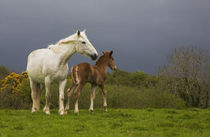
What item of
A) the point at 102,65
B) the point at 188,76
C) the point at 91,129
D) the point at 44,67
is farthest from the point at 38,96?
the point at 188,76

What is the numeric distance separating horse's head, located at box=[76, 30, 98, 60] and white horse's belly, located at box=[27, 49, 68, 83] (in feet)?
2.99

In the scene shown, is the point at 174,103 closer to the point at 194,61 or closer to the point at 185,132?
the point at 194,61

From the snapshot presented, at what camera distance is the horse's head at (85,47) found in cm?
960

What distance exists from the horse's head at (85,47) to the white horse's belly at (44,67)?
2.99 feet

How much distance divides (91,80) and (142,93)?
847cm

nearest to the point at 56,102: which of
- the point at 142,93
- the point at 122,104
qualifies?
the point at 122,104

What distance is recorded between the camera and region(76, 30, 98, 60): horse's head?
9.60m

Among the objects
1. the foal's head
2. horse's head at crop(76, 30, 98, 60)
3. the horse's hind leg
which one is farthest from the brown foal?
the horse's hind leg

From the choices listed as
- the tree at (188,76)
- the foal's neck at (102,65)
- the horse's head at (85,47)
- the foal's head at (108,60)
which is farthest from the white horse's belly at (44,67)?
the tree at (188,76)

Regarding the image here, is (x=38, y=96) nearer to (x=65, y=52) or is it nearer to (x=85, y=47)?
A: (x=65, y=52)

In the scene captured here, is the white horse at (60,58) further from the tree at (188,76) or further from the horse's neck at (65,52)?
the tree at (188,76)

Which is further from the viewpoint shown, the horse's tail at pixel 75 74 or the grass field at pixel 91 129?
the horse's tail at pixel 75 74

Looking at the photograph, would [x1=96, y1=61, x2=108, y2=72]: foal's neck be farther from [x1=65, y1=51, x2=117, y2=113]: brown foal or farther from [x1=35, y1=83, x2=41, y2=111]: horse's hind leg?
[x1=35, y1=83, x2=41, y2=111]: horse's hind leg

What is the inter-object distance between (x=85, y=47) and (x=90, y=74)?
129 cm
